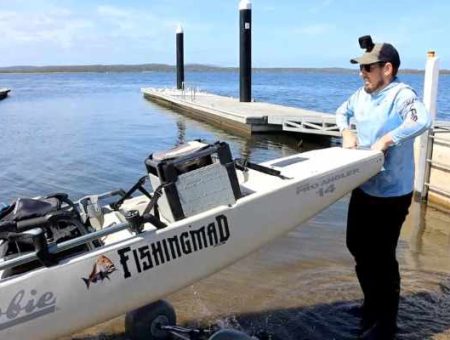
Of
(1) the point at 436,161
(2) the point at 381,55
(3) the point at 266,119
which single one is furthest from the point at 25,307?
(3) the point at 266,119

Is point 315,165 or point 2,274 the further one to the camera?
point 315,165

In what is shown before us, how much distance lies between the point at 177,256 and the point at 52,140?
15942mm

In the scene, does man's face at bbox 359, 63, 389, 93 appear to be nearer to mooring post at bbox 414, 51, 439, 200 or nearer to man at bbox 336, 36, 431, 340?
man at bbox 336, 36, 431, 340

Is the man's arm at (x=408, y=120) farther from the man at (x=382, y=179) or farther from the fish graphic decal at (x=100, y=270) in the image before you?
the fish graphic decal at (x=100, y=270)

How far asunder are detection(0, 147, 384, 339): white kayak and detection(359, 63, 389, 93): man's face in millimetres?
460

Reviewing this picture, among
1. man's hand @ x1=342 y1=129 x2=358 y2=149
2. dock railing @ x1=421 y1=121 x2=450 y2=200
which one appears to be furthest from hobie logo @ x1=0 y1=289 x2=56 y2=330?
dock railing @ x1=421 y1=121 x2=450 y2=200

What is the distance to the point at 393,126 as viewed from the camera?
3.65 metres

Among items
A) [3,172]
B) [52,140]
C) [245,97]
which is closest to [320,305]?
[3,172]

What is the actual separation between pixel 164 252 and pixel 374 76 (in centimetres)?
186

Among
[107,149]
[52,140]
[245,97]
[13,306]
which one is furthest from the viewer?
[245,97]

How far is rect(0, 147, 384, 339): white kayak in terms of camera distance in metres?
2.96

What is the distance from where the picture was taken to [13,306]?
114 inches

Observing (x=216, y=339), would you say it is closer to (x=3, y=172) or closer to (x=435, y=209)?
(x=435, y=209)

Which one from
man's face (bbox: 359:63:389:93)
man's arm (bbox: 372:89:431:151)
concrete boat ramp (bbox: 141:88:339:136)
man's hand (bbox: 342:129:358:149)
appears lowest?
concrete boat ramp (bbox: 141:88:339:136)
